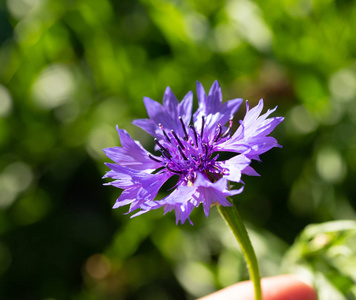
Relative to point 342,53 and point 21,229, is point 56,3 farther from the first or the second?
point 342,53

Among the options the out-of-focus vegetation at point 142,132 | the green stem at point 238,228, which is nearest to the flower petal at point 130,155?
the green stem at point 238,228

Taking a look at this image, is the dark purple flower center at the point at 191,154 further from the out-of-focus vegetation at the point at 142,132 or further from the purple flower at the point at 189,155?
the out-of-focus vegetation at the point at 142,132

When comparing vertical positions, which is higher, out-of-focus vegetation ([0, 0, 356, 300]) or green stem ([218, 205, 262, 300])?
out-of-focus vegetation ([0, 0, 356, 300])

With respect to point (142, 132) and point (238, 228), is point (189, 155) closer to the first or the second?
point (238, 228)

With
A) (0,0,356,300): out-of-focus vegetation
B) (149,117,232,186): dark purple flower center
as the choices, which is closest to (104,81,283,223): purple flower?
(149,117,232,186): dark purple flower center

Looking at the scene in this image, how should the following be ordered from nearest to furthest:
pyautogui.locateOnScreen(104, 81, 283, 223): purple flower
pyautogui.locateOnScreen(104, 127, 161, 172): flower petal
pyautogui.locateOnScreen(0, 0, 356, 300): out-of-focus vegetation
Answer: pyautogui.locateOnScreen(104, 81, 283, 223): purple flower
pyautogui.locateOnScreen(104, 127, 161, 172): flower petal
pyautogui.locateOnScreen(0, 0, 356, 300): out-of-focus vegetation

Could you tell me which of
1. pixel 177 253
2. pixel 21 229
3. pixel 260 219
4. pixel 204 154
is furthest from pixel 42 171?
pixel 204 154

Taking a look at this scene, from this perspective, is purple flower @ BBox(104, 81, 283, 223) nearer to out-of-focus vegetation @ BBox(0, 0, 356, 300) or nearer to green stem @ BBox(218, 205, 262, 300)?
green stem @ BBox(218, 205, 262, 300)

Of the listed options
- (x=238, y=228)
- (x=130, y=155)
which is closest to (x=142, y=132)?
(x=130, y=155)
